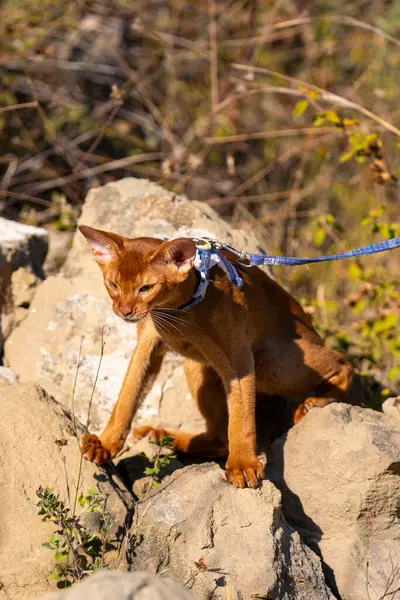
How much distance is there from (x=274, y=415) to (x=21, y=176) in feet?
16.1

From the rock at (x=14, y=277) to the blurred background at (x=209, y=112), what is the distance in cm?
177

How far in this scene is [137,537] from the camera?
3051mm

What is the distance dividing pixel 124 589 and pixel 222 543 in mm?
1221

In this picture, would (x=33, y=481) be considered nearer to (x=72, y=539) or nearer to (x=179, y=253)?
(x=72, y=539)

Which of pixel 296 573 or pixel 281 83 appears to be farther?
pixel 281 83

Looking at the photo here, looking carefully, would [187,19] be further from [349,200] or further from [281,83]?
[349,200]

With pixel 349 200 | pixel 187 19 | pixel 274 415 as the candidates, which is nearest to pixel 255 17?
pixel 187 19

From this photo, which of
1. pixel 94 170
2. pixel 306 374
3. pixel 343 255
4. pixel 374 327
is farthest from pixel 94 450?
pixel 94 170

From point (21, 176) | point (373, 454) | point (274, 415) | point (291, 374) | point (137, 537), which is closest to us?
point (137, 537)

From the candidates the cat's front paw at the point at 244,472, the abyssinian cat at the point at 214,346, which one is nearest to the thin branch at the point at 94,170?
the abyssinian cat at the point at 214,346

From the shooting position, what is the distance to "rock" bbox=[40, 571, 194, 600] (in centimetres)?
185

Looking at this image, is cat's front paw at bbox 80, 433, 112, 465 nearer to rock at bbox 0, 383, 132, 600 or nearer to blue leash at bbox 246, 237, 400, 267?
rock at bbox 0, 383, 132, 600

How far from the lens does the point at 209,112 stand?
9.04 metres

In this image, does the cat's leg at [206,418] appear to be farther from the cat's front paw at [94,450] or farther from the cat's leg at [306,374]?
the cat's front paw at [94,450]
